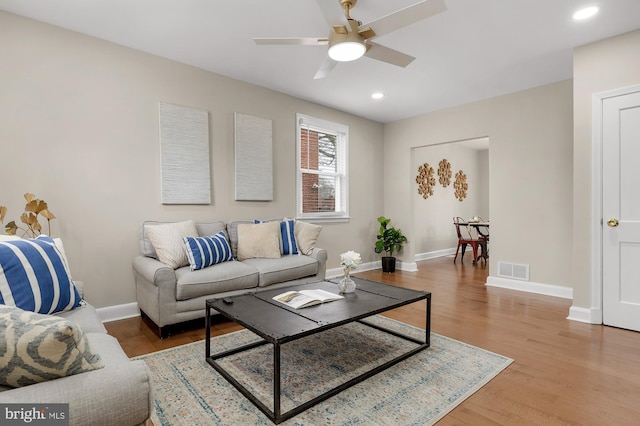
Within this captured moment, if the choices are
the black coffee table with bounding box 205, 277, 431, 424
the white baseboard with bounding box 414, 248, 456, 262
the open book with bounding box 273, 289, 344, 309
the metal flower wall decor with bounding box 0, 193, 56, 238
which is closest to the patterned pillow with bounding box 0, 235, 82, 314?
the black coffee table with bounding box 205, 277, 431, 424

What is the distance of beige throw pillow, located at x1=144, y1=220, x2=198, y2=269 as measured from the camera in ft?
9.83

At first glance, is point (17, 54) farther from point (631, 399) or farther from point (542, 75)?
point (542, 75)

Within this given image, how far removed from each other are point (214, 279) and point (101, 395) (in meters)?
1.95

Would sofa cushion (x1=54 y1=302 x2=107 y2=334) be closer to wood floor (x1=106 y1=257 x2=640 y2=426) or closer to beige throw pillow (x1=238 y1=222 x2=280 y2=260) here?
wood floor (x1=106 y1=257 x2=640 y2=426)

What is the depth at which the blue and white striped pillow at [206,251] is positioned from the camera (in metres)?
3.00

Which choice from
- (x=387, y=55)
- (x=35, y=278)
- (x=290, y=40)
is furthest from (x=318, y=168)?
(x=35, y=278)

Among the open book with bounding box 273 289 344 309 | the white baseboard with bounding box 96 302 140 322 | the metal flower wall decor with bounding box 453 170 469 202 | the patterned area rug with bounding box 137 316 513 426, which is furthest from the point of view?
the metal flower wall decor with bounding box 453 170 469 202

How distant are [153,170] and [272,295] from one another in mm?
2014

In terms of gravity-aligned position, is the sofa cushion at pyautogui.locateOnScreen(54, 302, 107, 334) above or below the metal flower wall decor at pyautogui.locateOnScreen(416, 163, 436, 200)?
below

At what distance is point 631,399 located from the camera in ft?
6.16

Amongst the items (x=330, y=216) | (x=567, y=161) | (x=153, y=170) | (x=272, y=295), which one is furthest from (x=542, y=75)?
(x=153, y=170)

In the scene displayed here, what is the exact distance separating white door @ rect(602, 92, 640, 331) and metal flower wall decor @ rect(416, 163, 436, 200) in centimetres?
390

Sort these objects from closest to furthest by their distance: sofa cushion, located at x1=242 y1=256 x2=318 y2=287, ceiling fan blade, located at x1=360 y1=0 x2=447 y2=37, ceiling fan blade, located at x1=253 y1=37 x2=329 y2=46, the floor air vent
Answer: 1. ceiling fan blade, located at x1=360 y1=0 x2=447 y2=37
2. ceiling fan blade, located at x1=253 y1=37 x2=329 y2=46
3. sofa cushion, located at x1=242 y1=256 x2=318 y2=287
4. the floor air vent

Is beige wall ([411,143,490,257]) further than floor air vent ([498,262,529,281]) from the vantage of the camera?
Yes
